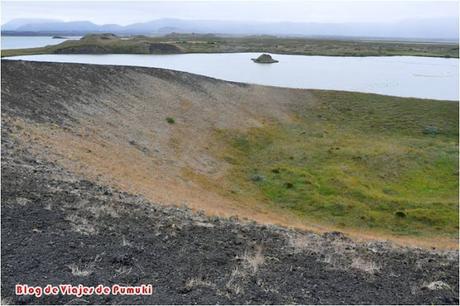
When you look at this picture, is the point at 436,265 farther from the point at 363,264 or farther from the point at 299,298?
the point at 299,298

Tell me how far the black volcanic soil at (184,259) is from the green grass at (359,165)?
34.3 ft

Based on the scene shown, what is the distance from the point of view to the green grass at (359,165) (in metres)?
24.8

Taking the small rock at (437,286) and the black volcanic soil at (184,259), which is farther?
the small rock at (437,286)

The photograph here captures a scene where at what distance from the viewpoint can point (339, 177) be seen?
1169 inches

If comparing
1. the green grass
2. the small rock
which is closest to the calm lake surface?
the green grass

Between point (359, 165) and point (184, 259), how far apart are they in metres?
25.3

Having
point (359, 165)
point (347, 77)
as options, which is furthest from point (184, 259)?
point (347, 77)

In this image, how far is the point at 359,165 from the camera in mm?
33125

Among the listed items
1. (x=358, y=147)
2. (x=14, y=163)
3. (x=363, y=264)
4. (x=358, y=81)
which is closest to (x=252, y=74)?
(x=358, y=81)

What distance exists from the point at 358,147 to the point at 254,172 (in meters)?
11.6

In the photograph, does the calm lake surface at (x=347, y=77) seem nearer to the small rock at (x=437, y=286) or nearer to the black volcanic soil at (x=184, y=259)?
the black volcanic soil at (x=184, y=259)

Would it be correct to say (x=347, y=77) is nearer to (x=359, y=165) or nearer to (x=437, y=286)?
(x=359, y=165)

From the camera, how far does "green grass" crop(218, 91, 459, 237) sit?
81.3ft

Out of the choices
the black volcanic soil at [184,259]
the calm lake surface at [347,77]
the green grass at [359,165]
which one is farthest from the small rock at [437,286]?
the calm lake surface at [347,77]
